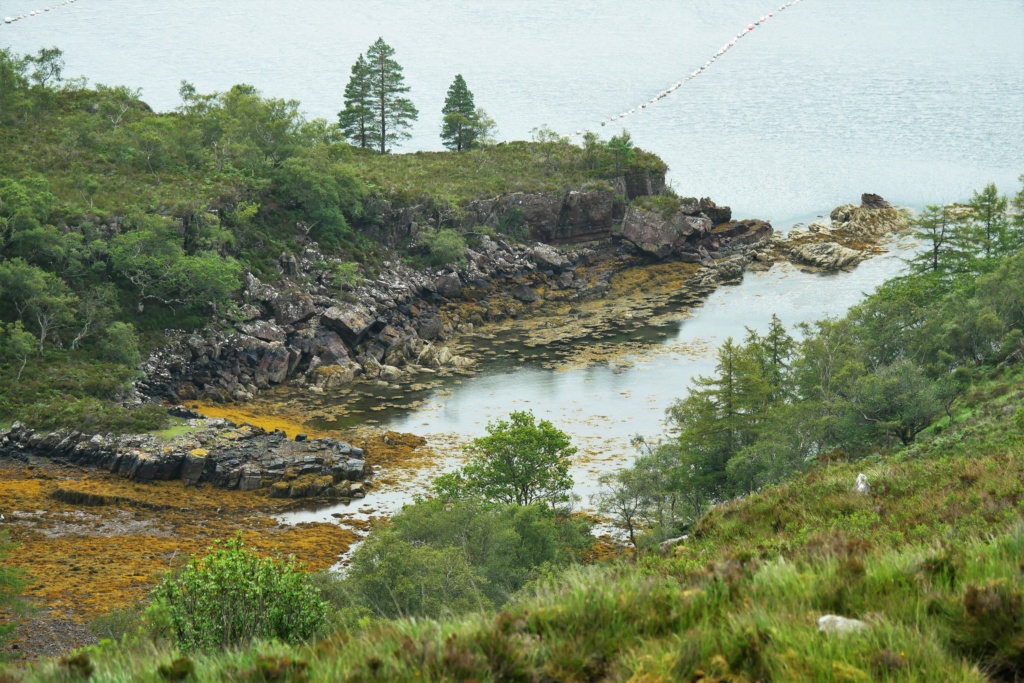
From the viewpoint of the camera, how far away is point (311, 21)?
132625 mm

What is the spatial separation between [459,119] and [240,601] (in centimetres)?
8326

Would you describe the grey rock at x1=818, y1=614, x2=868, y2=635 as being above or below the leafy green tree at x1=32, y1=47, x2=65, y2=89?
below

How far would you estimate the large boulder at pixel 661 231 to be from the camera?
8325 centimetres

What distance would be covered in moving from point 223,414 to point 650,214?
155 ft

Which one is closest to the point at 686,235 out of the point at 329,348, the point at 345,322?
the point at 345,322

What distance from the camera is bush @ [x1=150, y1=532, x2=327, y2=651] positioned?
14398mm

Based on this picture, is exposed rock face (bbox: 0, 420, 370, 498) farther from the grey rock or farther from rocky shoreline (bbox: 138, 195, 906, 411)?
the grey rock

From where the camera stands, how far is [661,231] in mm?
83500

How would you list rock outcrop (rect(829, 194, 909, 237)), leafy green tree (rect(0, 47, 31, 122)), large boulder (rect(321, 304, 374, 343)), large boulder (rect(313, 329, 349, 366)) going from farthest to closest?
1. rock outcrop (rect(829, 194, 909, 237))
2. leafy green tree (rect(0, 47, 31, 122))
3. large boulder (rect(321, 304, 374, 343))
4. large boulder (rect(313, 329, 349, 366))

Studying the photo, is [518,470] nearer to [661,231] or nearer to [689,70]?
[661,231]

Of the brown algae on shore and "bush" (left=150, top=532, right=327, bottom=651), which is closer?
"bush" (left=150, top=532, right=327, bottom=651)

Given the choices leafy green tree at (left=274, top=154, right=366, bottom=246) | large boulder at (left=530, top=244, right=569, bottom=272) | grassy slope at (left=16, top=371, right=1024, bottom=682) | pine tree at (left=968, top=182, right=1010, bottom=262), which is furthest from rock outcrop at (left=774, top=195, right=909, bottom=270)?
grassy slope at (left=16, top=371, right=1024, bottom=682)

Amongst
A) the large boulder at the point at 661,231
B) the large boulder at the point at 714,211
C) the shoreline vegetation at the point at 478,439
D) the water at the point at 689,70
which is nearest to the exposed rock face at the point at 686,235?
the large boulder at the point at 661,231

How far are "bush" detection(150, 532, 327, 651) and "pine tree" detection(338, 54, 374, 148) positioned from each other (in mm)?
79303
